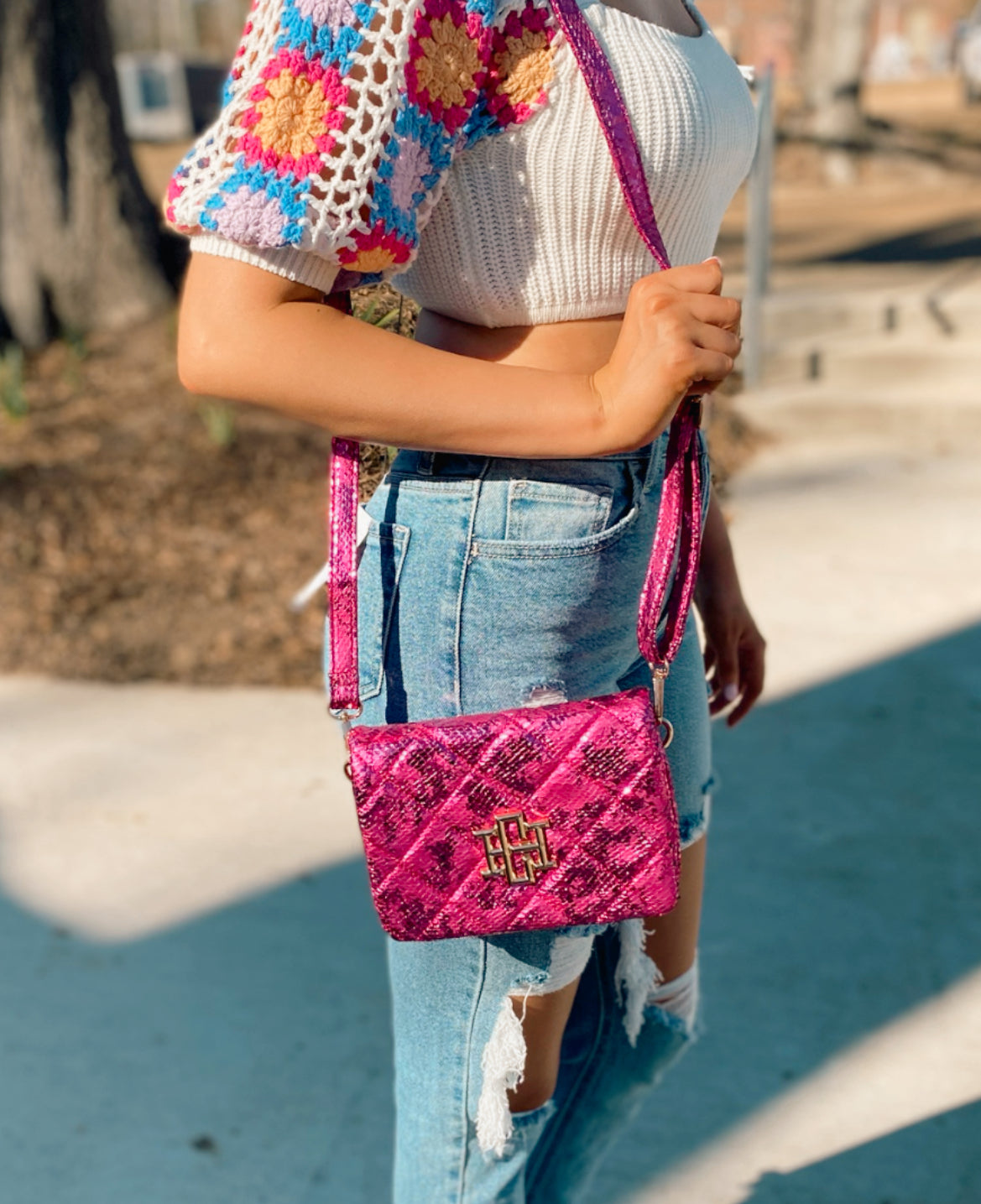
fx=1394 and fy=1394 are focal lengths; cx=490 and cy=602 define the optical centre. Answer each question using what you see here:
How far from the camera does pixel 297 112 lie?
99 centimetres

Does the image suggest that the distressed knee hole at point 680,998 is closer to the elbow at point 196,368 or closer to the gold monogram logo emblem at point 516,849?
the gold monogram logo emblem at point 516,849

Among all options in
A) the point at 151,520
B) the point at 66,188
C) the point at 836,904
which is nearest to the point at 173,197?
the point at 836,904

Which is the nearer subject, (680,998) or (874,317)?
(680,998)

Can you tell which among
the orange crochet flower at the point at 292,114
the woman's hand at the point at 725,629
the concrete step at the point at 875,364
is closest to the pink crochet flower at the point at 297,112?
the orange crochet flower at the point at 292,114

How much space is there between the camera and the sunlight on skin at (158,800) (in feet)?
9.02

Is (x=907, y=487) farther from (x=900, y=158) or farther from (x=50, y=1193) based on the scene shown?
(x=900, y=158)

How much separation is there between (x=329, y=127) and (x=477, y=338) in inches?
9.8

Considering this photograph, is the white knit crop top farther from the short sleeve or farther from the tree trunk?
the tree trunk

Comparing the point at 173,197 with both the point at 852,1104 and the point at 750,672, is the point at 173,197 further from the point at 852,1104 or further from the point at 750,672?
the point at 852,1104

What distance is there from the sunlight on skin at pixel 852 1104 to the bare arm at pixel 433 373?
4.39ft

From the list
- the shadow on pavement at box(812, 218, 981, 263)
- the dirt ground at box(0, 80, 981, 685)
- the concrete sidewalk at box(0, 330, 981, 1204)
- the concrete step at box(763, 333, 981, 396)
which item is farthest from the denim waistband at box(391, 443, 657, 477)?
the shadow on pavement at box(812, 218, 981, 263)

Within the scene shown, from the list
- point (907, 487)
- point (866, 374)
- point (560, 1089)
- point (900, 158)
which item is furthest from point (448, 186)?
point (900, 158)

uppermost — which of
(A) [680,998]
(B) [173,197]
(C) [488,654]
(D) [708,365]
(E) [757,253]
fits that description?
(B) [173,197]

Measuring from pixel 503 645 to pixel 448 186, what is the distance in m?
0.37
